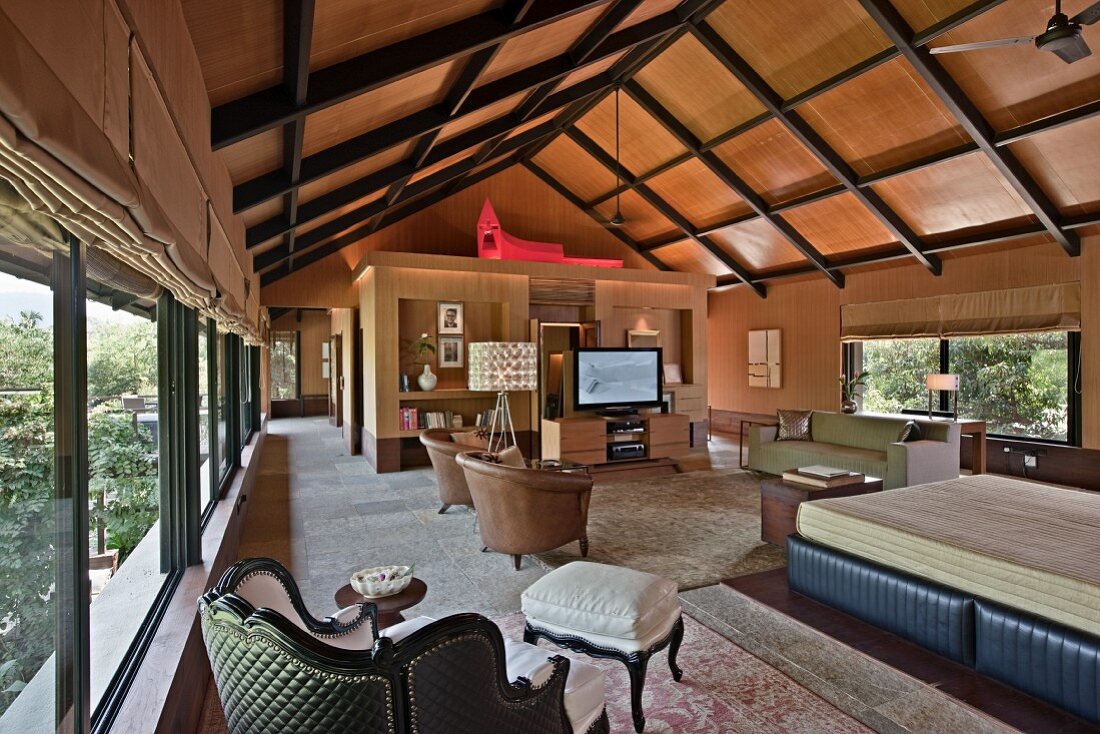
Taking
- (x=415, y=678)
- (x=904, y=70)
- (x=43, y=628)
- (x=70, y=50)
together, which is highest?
(x=904, y=70)

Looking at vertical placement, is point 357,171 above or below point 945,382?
above

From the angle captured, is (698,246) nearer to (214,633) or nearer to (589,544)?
(589,544)

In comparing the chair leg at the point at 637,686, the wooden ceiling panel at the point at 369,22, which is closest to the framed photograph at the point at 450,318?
the wooden ceiling panel at the point at 369,22

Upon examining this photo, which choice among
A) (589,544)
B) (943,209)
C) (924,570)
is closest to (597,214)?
(943,209)

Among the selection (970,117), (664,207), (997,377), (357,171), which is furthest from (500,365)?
(997,377)

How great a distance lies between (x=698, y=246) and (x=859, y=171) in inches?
127

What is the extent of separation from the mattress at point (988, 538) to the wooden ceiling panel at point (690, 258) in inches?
273

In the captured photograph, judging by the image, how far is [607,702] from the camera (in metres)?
2.53

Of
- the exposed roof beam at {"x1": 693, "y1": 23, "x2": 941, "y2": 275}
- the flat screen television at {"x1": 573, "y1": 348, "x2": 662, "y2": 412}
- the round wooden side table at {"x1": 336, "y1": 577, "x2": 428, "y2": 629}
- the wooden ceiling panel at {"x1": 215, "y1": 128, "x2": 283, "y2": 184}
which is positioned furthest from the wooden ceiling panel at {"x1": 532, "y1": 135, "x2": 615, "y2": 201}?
the round wooden side table at {"x1": 336, "y1": 577, "x2": 428, "y2": 629}

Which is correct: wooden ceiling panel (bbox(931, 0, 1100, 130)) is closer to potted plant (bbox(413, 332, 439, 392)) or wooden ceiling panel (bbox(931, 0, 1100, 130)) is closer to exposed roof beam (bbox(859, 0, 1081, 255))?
exposed roof beam (bbox(859, 0, 1081, 255))

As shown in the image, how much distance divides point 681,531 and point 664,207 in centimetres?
613

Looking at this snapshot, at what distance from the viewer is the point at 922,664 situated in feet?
8.87

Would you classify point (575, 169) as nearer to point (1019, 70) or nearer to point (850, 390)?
point (850, 390)

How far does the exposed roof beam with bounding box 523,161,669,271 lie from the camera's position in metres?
10.2
